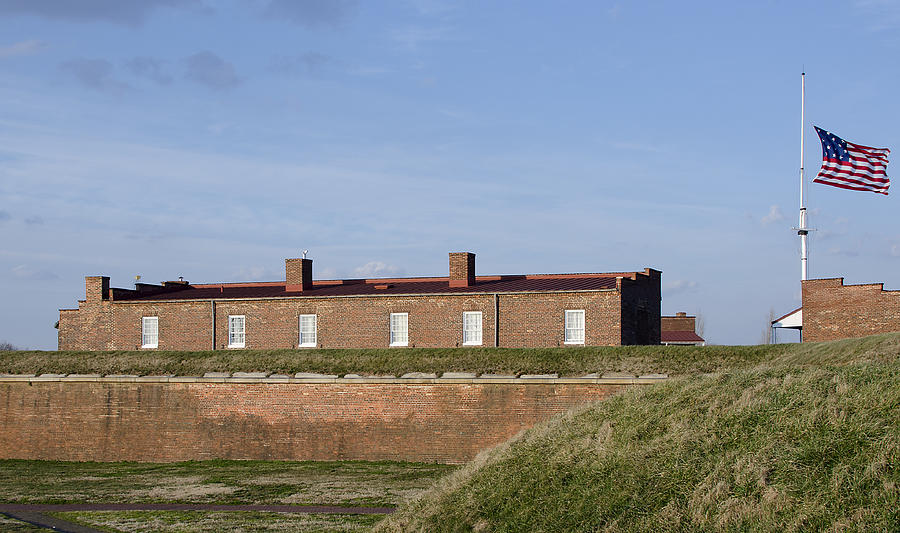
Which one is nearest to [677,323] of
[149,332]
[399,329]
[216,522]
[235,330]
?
[399,329]

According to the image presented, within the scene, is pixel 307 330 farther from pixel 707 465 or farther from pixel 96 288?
pixel 707 465

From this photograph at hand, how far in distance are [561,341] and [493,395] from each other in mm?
9597

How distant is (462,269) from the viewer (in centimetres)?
3653

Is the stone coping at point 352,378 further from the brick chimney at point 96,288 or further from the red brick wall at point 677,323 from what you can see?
the red brick wall at point 677,323

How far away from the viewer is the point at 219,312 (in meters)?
37.7

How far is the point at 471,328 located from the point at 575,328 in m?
3.98

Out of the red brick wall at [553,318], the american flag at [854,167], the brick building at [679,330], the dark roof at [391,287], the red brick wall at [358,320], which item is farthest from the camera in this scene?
the brick building at [679,330]

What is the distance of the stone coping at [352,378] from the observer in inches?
944

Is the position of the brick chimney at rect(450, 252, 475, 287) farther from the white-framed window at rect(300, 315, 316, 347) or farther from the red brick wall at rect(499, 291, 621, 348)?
the white-framed window at rect(300, 315, 316, 347)

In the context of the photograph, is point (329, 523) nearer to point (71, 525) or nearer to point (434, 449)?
point (71, 525)

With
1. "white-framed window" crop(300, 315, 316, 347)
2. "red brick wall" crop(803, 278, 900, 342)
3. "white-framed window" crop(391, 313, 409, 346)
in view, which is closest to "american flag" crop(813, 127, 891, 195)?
"red brick wall" crop(803, 278, 900, 342)

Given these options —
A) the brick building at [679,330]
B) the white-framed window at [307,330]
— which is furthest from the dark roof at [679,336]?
the white-framed window at [307,330]

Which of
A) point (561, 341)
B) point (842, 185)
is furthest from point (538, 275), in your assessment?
point (842, 185)

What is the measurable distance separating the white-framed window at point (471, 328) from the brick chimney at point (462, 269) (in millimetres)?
1937
